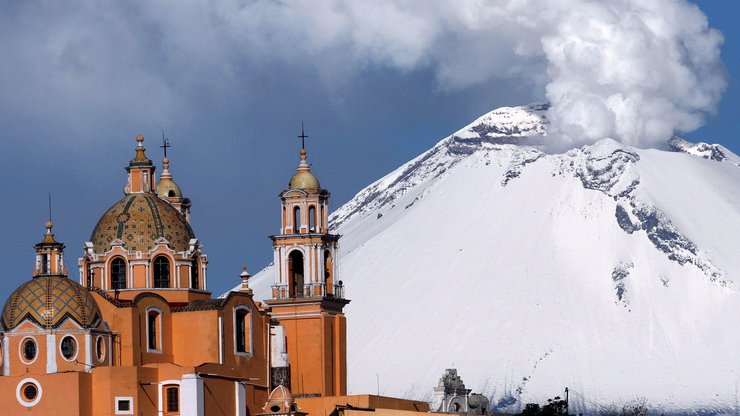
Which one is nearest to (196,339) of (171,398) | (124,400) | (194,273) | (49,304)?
(194,273)

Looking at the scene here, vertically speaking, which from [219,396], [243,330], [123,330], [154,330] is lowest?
[219,396]

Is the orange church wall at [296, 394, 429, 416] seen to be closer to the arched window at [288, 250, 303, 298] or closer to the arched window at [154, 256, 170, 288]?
the arched window at [154, 256, 170, 288]

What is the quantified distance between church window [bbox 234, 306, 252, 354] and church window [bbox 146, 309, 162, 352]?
3.83 metres

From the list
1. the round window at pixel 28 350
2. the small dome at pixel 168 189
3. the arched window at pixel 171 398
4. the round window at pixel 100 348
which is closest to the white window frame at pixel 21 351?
the round window at pixel 28 350

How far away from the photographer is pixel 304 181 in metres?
115

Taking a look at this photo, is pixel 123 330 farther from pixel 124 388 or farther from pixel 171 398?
pixel 124 388

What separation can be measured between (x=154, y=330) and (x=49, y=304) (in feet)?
23.8

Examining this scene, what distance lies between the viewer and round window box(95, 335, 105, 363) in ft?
319

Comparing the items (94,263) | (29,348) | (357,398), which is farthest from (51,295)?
(357,398)

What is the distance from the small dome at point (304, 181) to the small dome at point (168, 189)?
6.44 m

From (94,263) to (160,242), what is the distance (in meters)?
3.17

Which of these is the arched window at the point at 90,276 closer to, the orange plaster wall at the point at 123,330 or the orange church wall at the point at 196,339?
the orange church wall at the point at 196,339

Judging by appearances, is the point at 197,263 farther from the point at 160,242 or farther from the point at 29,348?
the point at 29,348

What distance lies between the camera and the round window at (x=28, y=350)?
96438mm
